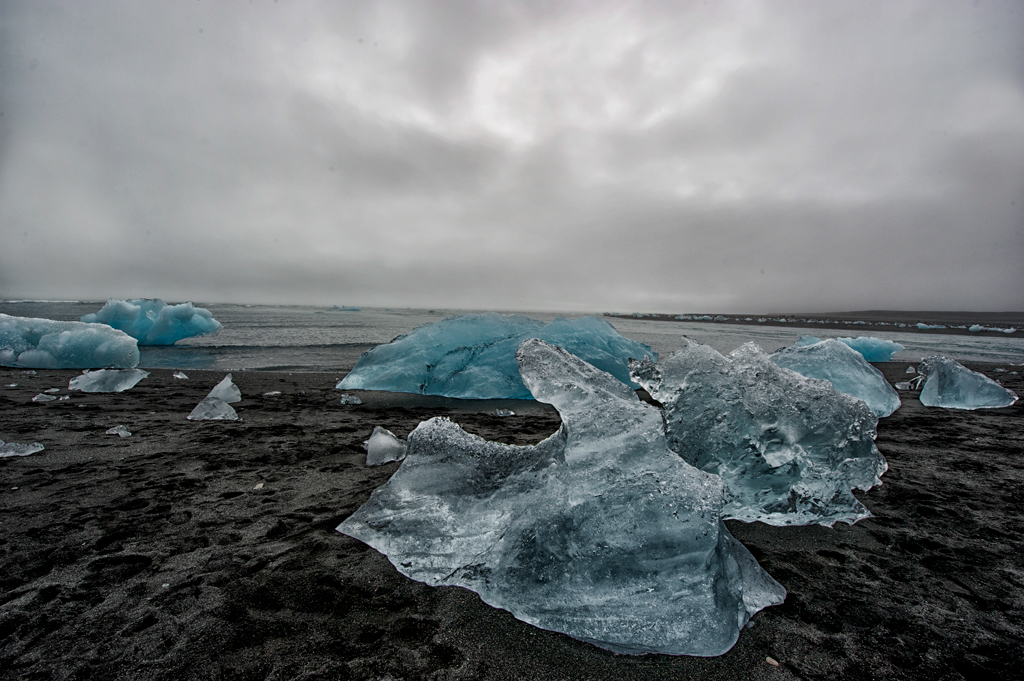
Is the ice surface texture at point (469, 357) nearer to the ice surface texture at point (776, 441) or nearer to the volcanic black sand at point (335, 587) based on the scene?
the volcanic black sand at point (335, 587)

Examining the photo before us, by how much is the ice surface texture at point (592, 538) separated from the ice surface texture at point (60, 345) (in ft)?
26.3

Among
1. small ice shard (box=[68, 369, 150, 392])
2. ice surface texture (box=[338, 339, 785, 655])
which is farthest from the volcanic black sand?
small ice shard (box=[68, 369, 150, 392])

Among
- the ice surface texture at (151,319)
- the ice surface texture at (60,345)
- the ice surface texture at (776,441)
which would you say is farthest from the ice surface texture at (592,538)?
the ice surface texture at (151,319)

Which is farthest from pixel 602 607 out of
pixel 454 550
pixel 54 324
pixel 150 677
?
pixel 54 324

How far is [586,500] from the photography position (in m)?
1.53

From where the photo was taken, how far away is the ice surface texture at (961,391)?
4.83 metres

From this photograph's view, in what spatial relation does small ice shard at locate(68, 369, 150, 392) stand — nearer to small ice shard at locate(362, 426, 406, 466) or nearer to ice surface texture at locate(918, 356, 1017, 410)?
small ice shard at locate(362, 426, 406, 466)

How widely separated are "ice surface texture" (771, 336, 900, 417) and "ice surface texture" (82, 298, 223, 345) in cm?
1265

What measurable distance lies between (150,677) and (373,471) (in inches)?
61.1

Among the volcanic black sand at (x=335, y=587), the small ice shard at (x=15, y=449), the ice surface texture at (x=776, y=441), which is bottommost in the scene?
the volcanic black sand at (x=335, y=587)

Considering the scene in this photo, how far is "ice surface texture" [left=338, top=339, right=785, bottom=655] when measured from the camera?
129 centimetres

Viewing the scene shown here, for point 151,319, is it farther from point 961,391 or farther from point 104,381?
point 961,391

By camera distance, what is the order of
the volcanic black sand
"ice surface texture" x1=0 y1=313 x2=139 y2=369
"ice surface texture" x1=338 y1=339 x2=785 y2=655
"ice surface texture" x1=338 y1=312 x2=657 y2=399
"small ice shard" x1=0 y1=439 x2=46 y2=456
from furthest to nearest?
"ice surface texture" x1=0 y1=313 x2=139 y2=369 < "ice surface texture" x1=338 y1=312 x2=657 y2=399 < "small ice shard" x1=0 y1=439 x2=46 y2=456 < "ice surface texture" x1=338 y1=339 x2=785 y2=655 < the volcanic black sand

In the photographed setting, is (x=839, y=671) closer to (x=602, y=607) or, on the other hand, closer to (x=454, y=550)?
(x=602, y=607)
